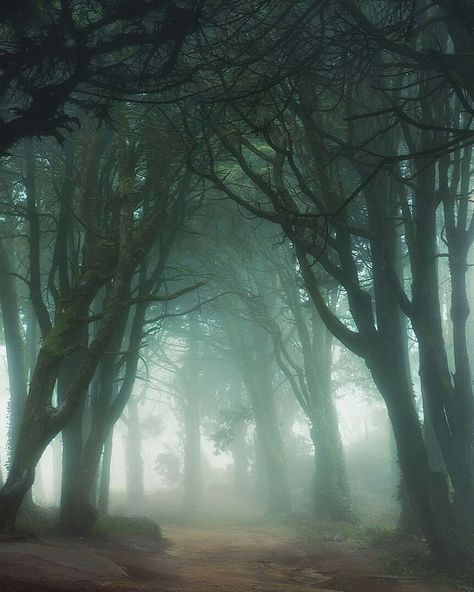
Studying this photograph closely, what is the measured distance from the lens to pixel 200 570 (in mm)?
9062

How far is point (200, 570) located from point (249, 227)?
43.1 feet

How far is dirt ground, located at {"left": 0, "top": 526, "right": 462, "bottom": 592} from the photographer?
654 cm

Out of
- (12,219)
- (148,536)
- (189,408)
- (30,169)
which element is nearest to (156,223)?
(30,169)

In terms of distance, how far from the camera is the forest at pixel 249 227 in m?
6.77

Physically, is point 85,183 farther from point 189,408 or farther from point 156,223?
point 189,408

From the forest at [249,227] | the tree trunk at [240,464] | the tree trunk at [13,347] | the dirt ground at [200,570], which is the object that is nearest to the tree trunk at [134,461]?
the tree trunk at [240,464]

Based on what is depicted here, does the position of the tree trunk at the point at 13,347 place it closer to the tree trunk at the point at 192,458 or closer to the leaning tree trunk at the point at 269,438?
the leaning tree trunk at the point at 269,438

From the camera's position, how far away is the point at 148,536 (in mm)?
14102

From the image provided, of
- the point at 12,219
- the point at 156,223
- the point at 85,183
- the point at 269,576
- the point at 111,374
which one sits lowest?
the point at 269,576

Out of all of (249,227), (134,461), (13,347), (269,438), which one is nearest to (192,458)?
(134,461)

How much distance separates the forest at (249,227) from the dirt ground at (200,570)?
2.5 inches

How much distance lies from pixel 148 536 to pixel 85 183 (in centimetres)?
780

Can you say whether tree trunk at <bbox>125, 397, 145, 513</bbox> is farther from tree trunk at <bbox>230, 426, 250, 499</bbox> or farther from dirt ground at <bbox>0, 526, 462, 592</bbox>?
dirt ground at <bbox>0, 526, 462, 592</bbox>

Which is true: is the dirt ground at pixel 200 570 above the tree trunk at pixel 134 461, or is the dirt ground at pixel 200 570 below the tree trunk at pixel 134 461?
below
